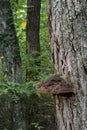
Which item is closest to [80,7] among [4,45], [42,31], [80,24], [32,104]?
[80,24]

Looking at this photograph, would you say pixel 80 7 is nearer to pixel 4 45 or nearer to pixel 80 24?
pixel 80 24

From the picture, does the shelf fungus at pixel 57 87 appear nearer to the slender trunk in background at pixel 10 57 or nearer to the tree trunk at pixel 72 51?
the tree trunk at pixel 72 51

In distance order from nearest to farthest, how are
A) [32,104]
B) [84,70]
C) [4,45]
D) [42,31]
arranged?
[84,70], [4,45], [32,104], [42,31]

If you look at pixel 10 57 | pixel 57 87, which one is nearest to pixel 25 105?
pixel 10 57

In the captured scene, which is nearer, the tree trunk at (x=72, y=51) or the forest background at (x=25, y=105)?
the tree trunk at (x=72, y=51)

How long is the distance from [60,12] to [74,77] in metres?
0.60

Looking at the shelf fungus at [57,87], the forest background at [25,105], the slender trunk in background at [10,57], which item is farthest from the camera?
the forest background at [25,105]

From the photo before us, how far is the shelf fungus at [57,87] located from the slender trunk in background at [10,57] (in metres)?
3.13

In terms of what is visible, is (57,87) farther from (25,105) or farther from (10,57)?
(25,105)

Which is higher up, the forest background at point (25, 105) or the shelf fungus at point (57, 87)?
the shelf fungus at point (57, 87)

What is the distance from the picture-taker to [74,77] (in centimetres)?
253

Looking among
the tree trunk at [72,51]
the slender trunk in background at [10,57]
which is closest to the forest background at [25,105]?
the slender trunk in background at [10,57]

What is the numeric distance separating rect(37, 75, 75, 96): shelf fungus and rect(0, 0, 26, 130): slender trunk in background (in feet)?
10.3

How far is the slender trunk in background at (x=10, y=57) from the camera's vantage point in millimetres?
5605
